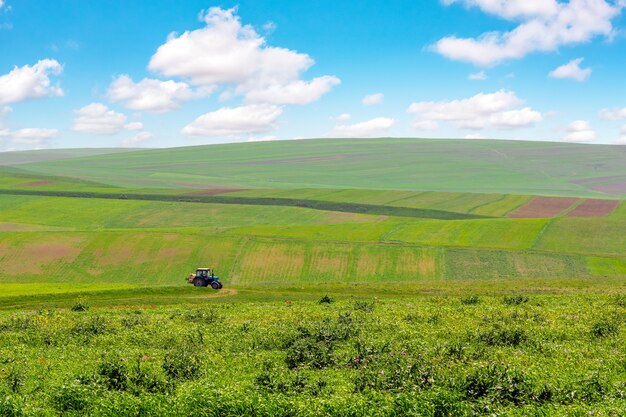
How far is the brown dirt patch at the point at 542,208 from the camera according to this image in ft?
481

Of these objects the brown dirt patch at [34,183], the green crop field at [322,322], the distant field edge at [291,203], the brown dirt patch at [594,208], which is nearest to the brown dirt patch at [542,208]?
the brown dirt patch at [594,208]

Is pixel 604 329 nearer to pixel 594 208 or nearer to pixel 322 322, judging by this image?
pixel 322 322

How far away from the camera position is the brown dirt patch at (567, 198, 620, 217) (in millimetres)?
142625

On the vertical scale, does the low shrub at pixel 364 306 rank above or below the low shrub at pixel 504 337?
below

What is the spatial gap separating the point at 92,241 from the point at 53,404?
79500 mm

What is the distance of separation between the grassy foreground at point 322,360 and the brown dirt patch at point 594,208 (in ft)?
332

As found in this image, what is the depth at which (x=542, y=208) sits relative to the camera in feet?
514

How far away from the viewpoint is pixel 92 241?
323 feet

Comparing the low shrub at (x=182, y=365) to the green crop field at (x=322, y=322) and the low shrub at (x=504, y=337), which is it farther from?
the low shrub at (x=504, y=337)

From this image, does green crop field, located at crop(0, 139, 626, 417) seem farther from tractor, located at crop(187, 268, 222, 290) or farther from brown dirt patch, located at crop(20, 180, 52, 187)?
brown dirt patch, located at crop(20, 180, 52, 187)

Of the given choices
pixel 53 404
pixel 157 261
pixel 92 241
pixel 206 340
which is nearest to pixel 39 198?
pixel 92 241

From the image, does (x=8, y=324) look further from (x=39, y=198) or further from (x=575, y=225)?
(x=39, y=198)

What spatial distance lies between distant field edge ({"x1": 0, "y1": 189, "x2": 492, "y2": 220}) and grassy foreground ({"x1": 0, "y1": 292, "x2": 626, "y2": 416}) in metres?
96.8

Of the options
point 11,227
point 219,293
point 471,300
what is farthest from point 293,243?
point 11,227
